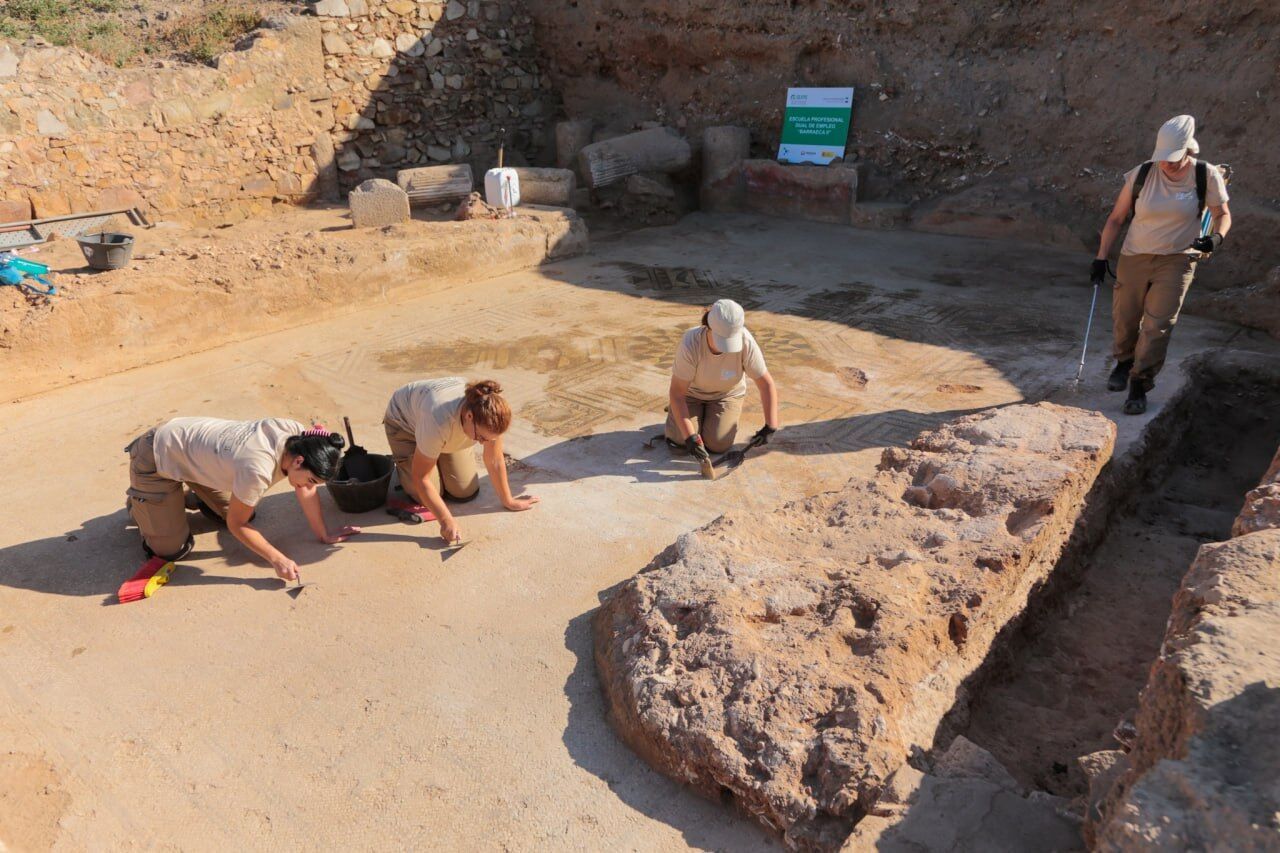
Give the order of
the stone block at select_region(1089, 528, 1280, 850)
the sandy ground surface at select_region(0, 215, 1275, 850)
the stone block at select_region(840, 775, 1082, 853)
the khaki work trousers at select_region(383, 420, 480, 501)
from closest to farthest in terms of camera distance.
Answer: the stone block at select_region(1089, 528, 1280, 850) → the stone block at select_region(840, 775, 1082, 853) → the sandy ground surface at select_region(0, 215, 1275, 850) → the khaki work trousers at select_region(383, 420, 480, 501)

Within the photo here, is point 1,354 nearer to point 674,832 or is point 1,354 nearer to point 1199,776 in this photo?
point 674,832

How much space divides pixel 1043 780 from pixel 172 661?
3.61 m

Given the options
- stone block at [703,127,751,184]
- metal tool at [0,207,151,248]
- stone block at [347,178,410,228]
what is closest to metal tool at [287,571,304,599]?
metal tool at [0,207,151,248]

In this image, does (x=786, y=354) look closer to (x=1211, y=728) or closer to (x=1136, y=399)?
(x=1136, y=399)

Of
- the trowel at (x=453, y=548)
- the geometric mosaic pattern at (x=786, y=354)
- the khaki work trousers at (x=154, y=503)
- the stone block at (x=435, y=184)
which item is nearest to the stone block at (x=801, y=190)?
the geometric mosaic pattern at (x=786, y=354)

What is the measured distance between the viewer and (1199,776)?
71.0 inches

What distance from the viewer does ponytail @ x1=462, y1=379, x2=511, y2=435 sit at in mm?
3991

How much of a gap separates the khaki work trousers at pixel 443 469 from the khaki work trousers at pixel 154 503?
110cm

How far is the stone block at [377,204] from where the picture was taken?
32.0 ft

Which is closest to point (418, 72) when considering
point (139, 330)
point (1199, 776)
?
point (139, 330)

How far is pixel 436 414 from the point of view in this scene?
4.25 meters

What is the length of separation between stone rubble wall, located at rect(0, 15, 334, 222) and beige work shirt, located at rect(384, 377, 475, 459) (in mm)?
7484

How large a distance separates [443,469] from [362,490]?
0.49 meters

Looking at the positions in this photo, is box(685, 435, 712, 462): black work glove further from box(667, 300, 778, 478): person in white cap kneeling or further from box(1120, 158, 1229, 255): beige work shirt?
box(1120, 158, 1229, 255): beige work shirt
